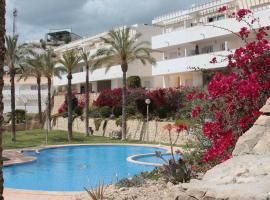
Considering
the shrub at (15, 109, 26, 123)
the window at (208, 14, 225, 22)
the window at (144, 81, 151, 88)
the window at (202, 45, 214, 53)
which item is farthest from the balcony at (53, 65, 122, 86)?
the window at (208, 14, 225, 22)

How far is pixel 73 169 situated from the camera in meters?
22.6

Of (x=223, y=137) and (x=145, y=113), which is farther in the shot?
(x=145, y=113)

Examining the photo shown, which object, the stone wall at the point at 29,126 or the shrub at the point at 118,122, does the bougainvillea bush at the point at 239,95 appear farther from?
the stone wall at the point at 29,126

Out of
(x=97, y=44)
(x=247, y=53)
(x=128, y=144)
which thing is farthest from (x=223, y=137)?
(x=97, y=44)

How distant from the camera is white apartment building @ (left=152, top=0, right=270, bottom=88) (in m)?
37.3

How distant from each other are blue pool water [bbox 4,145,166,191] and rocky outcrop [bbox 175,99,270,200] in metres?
7.94

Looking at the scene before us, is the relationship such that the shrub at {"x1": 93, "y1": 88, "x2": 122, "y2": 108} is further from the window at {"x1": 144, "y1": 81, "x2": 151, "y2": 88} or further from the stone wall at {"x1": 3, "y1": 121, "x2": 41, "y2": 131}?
the stone wall at {"x1": 3, "y1": 121, "x2": 41, "y2": 131}

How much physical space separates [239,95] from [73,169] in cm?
1501

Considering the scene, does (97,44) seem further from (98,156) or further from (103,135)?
(98,156)

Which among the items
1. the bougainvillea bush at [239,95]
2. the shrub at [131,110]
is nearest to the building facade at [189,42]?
the shrub at [131,110]

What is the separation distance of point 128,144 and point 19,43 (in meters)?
12.8

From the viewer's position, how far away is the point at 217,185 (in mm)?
5508

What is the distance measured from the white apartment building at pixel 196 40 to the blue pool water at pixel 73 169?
1010 centimetres

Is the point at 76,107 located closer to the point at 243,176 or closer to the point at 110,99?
the point at 110,99
